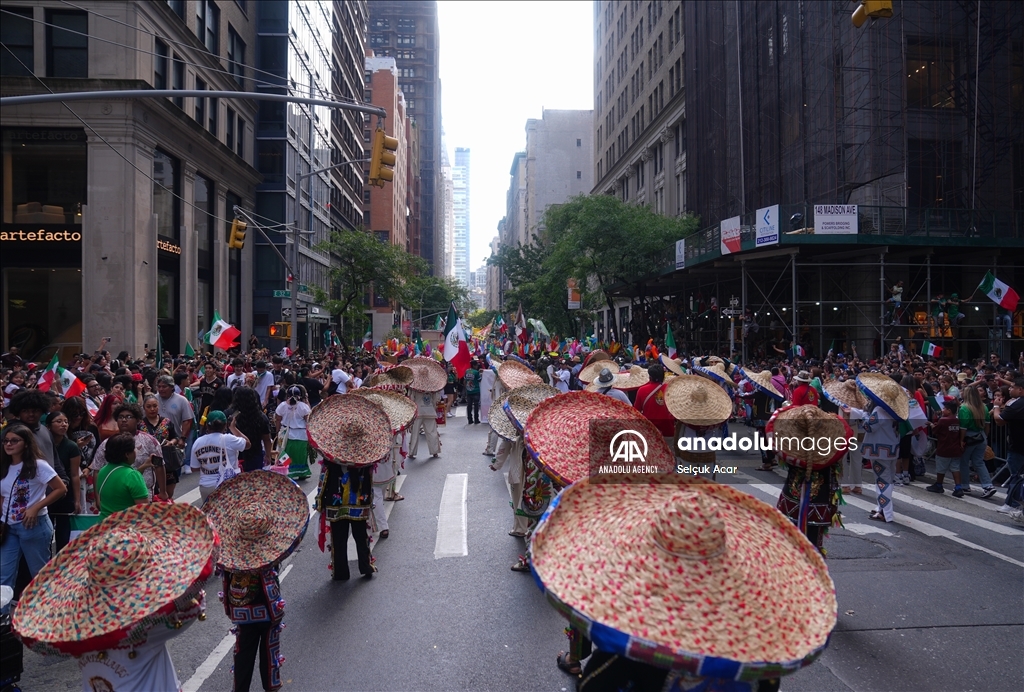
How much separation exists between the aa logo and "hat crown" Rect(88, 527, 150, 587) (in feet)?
9.74

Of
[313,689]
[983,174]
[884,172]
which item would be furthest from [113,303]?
[983,174]

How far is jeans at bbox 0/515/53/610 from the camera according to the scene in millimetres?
5934

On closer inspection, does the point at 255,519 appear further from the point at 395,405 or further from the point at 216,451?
the point at 395,405

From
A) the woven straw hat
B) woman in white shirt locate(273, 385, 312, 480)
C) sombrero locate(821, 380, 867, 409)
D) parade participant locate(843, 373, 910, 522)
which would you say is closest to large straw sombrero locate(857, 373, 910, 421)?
parade participant locate(843, 373, 910, 522)

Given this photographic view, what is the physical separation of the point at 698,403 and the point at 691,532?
6.82 meters

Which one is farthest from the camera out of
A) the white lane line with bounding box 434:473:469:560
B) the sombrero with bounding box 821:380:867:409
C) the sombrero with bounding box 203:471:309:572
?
the sombrero with bounding box 821:380:867:409

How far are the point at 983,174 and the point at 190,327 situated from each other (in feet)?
107

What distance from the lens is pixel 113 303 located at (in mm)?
25125

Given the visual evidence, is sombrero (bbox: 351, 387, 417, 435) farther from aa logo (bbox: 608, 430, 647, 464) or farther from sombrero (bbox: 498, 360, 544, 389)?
aa logo (bbox: 608, 430, 647, 464)

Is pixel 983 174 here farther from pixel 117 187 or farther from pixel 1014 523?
pixel 117 187

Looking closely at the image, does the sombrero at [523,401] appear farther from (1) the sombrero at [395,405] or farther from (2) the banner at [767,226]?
(2) the banner at [767,226]

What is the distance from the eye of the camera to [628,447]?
207 inches

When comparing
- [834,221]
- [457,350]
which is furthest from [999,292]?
[457,350]

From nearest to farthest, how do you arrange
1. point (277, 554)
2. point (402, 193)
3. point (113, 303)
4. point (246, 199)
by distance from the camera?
point (277, 554), point (113, 303), point (246, 199), point (402, 193)
